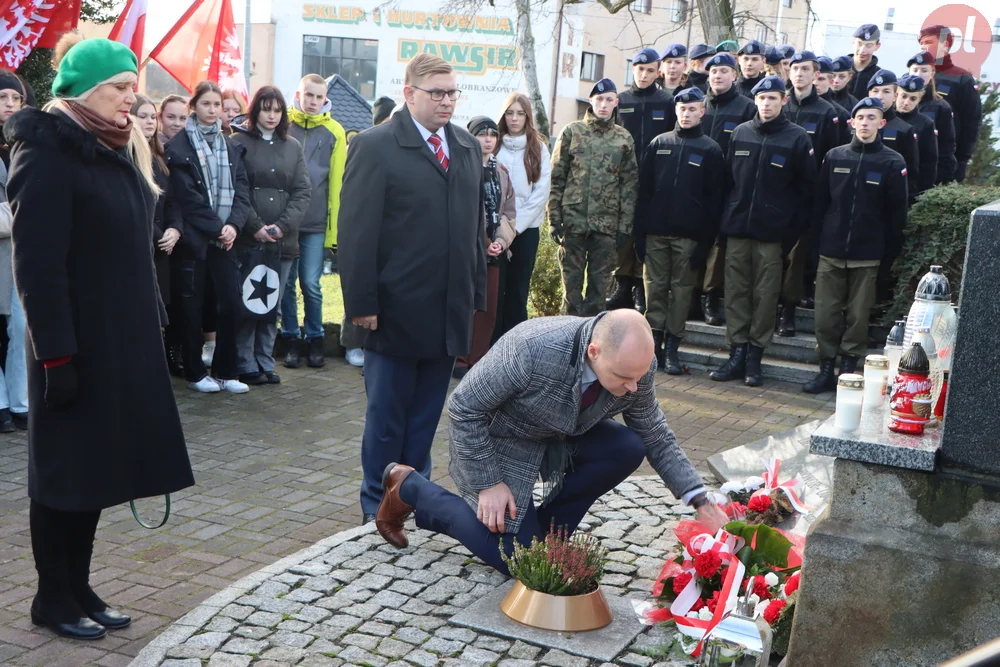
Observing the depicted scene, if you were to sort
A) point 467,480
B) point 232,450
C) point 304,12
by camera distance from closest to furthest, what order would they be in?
point 467,480, point 232,450, point 304,12

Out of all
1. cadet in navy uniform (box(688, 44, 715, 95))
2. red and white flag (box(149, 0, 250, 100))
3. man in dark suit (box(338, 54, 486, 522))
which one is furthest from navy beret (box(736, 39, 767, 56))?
man in dark suit (box(338, 54, 486, 522))

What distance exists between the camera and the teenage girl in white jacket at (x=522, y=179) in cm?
926

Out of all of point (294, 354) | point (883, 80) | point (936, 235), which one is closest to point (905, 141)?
point (883, 80)

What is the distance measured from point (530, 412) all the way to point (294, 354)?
199 inches

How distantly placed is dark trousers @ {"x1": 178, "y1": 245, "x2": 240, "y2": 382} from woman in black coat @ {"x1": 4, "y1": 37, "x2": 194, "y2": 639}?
12.9ft

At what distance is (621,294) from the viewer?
10.6 m

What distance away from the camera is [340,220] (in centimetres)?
527

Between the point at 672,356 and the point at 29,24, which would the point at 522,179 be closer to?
the point at 672,356

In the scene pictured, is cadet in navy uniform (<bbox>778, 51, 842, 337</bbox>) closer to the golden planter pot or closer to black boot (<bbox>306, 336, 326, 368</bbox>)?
black boot (<bbox>306, 336, 326, 368</bbox>)

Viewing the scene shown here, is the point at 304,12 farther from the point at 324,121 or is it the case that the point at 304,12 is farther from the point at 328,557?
the point at 328,557

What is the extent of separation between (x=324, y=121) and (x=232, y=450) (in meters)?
3.37

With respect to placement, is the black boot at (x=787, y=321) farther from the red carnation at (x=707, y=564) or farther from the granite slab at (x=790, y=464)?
the red carnation at (x=707, y=564)

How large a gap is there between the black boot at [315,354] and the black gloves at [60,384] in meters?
5.17

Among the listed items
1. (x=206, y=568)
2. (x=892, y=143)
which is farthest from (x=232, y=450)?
(x=892, y=143)
